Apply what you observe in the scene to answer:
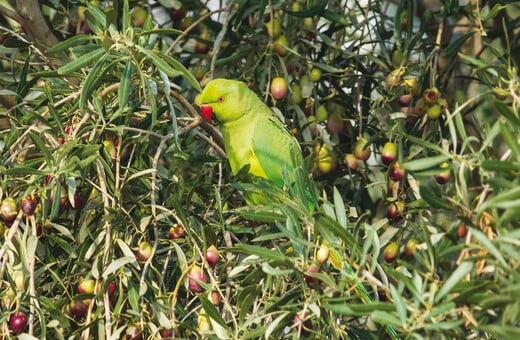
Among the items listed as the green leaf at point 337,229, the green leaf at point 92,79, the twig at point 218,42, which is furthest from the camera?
the twig at point 218,42

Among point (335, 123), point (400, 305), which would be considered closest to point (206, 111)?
point (335, 123)

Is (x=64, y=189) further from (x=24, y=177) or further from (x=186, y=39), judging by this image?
(x=186, y=39)

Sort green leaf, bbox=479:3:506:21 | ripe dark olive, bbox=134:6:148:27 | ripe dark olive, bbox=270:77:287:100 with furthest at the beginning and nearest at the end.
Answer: ripe dark olive, bbox=134:6:148:27
ripe dark olive, bbox=270:77:287:100
green leaf, bbox=479:3:506:21

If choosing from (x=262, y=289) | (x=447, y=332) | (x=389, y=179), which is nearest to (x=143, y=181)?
(x=262, y=289)

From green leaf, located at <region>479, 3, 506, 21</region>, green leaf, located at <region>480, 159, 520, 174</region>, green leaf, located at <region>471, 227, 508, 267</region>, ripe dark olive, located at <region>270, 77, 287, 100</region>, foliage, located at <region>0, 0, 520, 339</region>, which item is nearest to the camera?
green leaf, located at <region>471, 227, 508, 267</region>

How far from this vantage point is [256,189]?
2.12 meters

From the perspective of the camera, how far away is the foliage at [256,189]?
5.14ft

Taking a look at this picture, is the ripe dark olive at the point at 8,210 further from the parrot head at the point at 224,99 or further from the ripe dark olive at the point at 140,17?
the ripe dark olive at the point at 140,17

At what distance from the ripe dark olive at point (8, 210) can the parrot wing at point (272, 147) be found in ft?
Answer: 3.70

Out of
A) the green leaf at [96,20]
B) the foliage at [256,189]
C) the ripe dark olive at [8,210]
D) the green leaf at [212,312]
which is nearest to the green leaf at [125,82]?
the foliage at [256,189]

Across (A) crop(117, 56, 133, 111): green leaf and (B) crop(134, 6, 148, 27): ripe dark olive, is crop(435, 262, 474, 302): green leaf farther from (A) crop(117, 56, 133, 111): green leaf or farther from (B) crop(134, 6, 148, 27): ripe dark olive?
(B) crop(134, 6, 148, 27): ripe dark olive

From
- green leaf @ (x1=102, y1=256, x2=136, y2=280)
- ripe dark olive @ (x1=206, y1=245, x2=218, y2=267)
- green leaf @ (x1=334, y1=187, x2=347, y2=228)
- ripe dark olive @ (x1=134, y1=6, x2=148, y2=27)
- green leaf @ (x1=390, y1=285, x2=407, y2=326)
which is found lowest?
ripe dark olive @ (x1=206, y1=245, x2=218, y2=267)

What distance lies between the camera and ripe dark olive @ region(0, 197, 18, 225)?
6.32 feet

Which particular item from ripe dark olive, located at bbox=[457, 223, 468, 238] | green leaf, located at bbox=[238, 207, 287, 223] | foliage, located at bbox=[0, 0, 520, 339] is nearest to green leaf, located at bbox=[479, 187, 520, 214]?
foliage, located at bbox=[0, 0, 520, 339]
